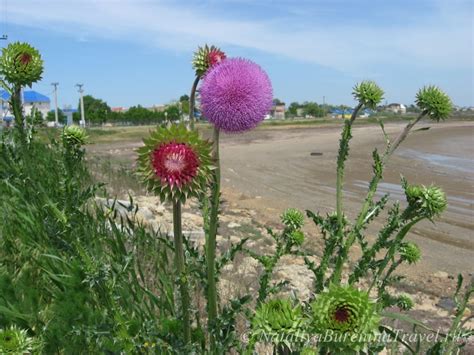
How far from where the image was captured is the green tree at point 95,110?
85.5m

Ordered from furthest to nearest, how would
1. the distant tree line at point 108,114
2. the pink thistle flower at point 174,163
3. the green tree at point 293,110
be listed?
the green tree at point 293,110 < the distant tree line at point 108,114 < the pink thistle flower at point 174,163

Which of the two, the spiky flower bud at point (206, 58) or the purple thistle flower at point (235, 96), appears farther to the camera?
the spiky flower bud at point (206, 58)

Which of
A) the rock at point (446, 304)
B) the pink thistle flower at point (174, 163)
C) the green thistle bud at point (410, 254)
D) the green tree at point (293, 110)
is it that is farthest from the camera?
the green tree at point (293, 110)

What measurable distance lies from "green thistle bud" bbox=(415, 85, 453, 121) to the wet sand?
601 centimetres

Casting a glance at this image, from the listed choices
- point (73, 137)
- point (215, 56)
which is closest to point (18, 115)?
point (73, 137)

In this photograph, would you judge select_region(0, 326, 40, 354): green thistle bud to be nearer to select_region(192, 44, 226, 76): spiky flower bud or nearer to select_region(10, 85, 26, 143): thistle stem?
select_region(10, 85, 26, 143): thistle stem

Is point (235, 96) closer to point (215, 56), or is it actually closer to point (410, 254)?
point (215, 56)

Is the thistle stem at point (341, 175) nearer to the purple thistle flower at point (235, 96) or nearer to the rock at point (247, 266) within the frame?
the purple thistle flower at point (235, 96)

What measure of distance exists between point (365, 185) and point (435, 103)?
16049mm

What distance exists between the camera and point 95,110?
8888cm

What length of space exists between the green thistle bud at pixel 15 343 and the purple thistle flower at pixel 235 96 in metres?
1.11

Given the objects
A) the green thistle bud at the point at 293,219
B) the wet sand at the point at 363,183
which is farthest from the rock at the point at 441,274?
the green thistle bud at the point at 293,219

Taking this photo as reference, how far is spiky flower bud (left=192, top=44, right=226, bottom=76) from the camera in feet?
8.14

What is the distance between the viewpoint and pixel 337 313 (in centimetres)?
148
